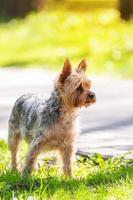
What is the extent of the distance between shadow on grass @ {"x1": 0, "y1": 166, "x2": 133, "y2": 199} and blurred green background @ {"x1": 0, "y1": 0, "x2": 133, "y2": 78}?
10.6 metres

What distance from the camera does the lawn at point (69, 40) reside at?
22.3 m

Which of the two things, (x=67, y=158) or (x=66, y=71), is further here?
(x=67, y=158)

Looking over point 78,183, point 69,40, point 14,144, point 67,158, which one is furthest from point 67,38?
point 78,183

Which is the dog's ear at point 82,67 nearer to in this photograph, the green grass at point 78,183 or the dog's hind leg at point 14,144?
the green grass at point 78,183

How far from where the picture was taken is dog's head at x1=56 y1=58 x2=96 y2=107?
368 inches

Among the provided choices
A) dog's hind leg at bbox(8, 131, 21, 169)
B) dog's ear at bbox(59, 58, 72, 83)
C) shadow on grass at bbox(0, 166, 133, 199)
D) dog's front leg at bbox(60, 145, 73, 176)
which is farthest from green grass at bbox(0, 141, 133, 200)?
dog's ear at bbox(59, 58, 72, 83)

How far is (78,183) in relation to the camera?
9.05m

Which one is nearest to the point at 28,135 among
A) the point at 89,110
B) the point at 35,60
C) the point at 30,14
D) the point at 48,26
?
the point at 89,110

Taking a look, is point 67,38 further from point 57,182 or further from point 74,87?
point 57,182

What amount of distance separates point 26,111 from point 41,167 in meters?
0.63

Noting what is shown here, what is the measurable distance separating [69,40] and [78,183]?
695 inches

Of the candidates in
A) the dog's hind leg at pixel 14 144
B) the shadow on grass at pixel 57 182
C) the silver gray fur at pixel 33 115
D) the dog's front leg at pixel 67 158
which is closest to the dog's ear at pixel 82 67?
the silver gray fur at pixel 33 115

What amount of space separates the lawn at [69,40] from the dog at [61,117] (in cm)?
1010

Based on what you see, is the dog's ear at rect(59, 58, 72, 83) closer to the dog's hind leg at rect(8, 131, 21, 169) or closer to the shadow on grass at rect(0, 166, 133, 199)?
the shadow on grass at rect(0, 166, 133, 199)
